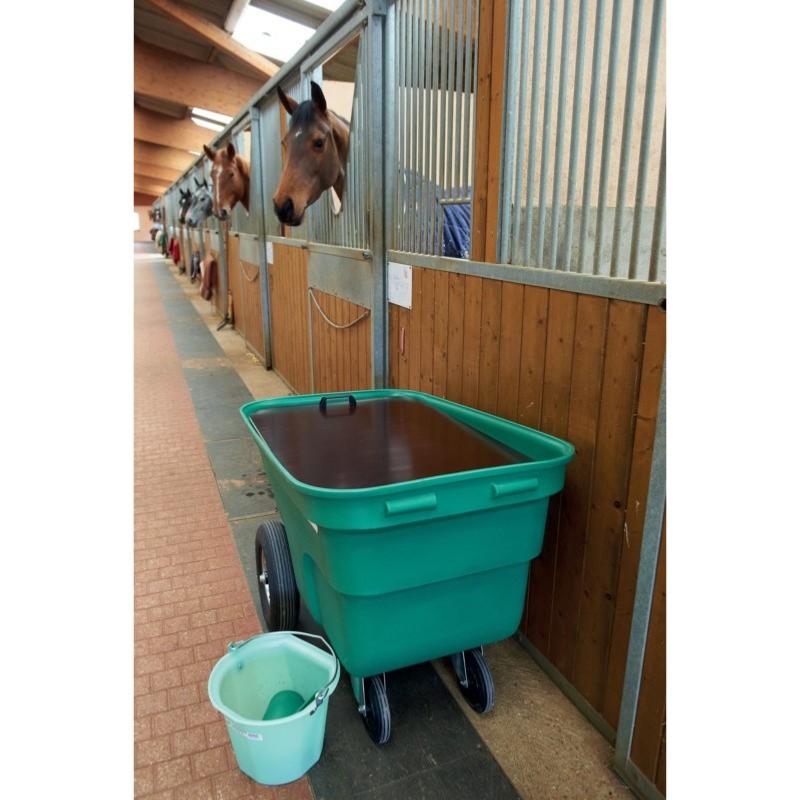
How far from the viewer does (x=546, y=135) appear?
169cm

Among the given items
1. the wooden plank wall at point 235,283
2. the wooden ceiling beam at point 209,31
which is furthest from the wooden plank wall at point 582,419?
the wooden ceiling beam at point 209,31

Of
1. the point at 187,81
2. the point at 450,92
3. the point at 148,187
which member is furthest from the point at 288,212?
the point at 148,187

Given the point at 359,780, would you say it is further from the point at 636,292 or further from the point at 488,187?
the point at 488,187

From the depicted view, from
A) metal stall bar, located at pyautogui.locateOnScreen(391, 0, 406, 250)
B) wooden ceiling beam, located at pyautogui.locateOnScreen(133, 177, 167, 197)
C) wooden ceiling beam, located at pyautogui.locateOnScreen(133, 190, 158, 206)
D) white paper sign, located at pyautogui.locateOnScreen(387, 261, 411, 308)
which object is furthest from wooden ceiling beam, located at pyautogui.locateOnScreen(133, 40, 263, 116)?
wooden ceiling beam, located at pyautogui.locateOnScreen(133, 190, 158, 206)

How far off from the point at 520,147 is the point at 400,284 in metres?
0.98

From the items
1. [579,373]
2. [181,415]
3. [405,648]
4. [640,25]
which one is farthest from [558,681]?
[181,415]

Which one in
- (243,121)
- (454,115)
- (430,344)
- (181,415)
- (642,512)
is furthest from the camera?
(243,121)

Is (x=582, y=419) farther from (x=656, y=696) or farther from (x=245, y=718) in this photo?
(x=245, y=718)

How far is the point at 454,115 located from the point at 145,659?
6.95 ft

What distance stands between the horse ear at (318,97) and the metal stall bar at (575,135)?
190 centimetres

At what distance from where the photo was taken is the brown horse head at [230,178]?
237 inches

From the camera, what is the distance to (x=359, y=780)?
1525 millimetres

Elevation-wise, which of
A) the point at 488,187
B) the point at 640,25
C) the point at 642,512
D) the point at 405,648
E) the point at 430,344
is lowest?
the point at 405,648

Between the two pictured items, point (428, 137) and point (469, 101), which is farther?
point (428, 137)
